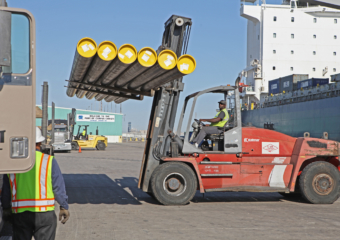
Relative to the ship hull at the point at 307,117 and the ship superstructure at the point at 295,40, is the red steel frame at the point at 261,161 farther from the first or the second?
the ship superstructure at the point at 295,40

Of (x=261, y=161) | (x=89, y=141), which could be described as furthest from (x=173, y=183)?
(x=89, y=141)

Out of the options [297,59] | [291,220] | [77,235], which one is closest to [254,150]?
[291,220]

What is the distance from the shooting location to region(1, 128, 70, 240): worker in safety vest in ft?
12.1

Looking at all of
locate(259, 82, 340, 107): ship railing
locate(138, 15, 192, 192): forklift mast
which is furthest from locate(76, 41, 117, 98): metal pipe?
locate(259, 82, 340, 107): ship railing

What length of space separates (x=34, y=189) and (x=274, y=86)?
47149 millimetres

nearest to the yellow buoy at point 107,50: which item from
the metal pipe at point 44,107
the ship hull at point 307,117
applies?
the metal pipe at point 44,107

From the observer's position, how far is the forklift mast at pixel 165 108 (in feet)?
28.1

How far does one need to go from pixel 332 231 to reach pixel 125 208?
386 cm

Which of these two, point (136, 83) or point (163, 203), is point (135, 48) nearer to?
point (136, 83)

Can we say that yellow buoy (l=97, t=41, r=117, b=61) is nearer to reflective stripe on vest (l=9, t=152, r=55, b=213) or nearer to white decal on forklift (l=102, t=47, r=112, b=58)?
white decal on forklift (l=102, t=47, r=112, b=58)

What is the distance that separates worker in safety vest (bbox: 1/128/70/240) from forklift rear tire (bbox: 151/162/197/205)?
442cm

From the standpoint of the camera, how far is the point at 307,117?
37.8 m

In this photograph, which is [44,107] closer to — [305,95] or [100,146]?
[100,146]

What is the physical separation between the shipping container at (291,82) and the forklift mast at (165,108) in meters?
37.5
